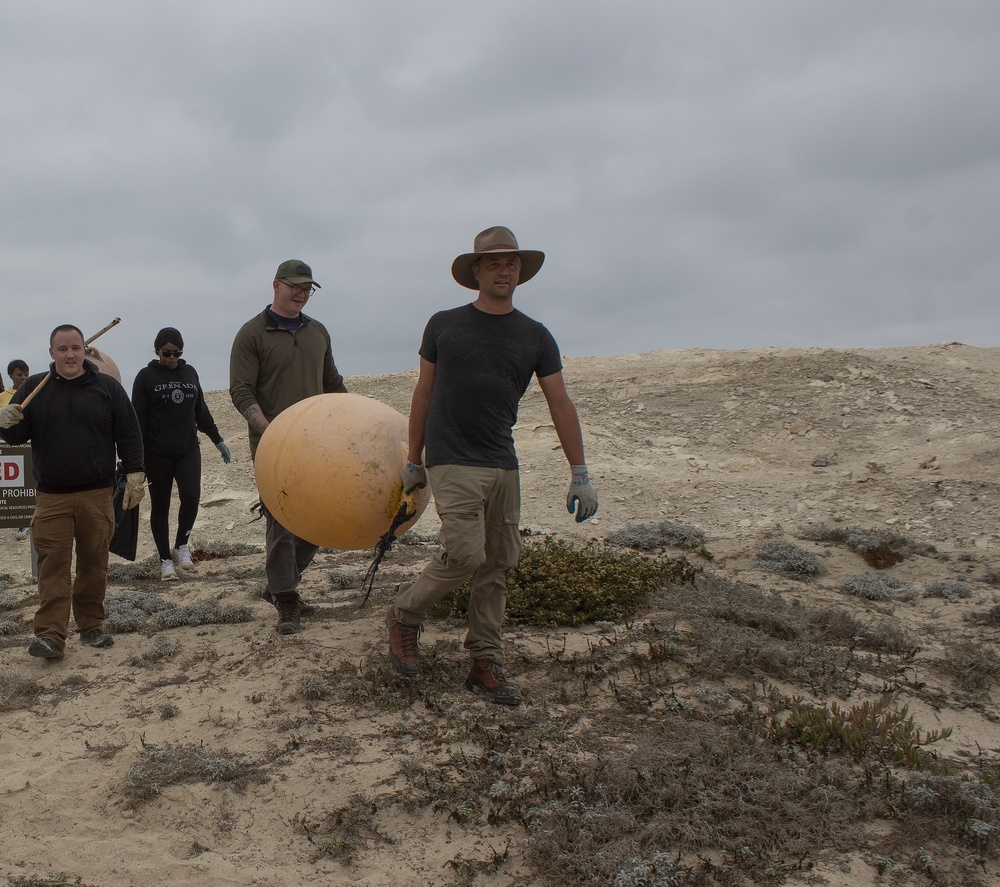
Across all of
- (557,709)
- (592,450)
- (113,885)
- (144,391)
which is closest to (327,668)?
(557,709)

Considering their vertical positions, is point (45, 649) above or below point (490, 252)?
below

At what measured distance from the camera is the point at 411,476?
4.66 metres

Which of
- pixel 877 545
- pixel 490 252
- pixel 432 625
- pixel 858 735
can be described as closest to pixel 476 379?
pixel 490 252

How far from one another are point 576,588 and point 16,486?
20.9 feet

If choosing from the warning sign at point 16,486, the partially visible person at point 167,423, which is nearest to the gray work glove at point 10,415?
the partially visible person at point 167,423

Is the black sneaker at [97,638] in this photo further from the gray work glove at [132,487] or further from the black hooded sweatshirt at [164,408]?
the black hooded sweatshirt at [164,408]

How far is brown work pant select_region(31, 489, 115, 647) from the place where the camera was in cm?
561

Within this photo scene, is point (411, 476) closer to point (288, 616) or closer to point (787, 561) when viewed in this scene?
point (288, 616)

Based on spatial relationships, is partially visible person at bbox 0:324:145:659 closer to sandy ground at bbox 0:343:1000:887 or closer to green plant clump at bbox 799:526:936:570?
sandy ground at bbox 0:343:1000:887

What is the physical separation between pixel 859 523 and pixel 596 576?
4.68 m

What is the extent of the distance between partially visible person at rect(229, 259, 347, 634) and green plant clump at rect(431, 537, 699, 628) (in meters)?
1.00

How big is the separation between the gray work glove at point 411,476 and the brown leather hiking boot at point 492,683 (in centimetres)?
98

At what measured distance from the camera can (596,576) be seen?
6254 millimetres

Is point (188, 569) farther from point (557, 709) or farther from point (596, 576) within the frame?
point (557, 709)
